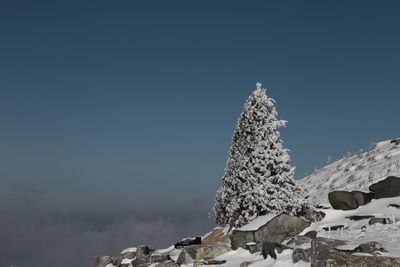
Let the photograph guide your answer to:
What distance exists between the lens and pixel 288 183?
99.7ft

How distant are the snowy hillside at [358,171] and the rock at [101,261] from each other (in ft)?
47.7

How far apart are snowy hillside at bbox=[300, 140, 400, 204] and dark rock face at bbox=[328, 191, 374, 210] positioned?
17.2 ft

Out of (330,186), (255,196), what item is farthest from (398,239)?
(330,186)

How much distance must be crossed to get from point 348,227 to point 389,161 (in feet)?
53.4

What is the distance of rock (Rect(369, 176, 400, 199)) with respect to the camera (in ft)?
86.4

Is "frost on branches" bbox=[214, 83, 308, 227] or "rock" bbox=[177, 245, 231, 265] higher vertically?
"frost on branches" bbox=[214, 83, 308, 227]

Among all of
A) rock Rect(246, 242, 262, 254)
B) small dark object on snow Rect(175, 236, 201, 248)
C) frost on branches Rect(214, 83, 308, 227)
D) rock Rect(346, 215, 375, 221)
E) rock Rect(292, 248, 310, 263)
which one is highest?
frost on branches Rect(214, 83, 308, 227)

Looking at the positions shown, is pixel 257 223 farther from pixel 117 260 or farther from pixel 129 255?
pixel 117 260

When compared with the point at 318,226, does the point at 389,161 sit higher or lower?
higher

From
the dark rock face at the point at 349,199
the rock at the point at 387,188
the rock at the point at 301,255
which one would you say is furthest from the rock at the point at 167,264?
the rock at the point at 387,188

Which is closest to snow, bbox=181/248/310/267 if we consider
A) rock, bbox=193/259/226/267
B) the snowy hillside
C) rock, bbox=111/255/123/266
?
rock, bbox=193/259/226/267

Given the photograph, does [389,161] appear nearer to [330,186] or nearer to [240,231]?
[330,186]

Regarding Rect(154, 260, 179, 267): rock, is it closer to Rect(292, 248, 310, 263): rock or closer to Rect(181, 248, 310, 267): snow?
Rect(181, 248, 310, 267): snow

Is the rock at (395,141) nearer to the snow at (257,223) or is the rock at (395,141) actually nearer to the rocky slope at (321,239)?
the rocky slope at (321,239)
